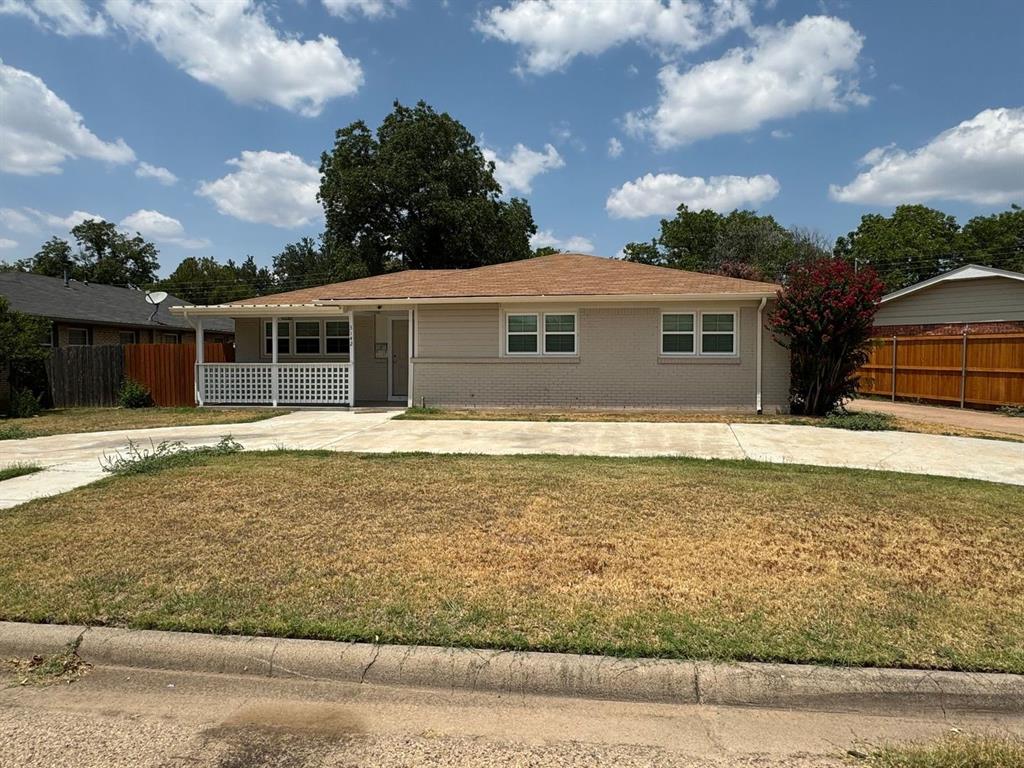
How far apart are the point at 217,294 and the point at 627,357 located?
53.8m

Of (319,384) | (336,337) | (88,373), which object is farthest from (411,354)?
(88,373)

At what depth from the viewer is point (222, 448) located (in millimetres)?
9875

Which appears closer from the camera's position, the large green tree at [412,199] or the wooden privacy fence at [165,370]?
the wooden privacy fence at [165,370]

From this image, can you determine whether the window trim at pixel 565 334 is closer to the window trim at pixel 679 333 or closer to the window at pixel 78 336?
the window trim at pixel 679 333

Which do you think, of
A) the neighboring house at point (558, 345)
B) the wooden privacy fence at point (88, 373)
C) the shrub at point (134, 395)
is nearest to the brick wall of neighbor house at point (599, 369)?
the neighboring house at point (558, 345)

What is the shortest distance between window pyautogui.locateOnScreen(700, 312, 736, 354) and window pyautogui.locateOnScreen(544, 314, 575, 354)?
9.88 ft

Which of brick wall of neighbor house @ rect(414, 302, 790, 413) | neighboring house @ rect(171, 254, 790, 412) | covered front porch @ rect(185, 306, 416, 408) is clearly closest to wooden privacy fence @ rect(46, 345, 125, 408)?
covered front porch @ rect(185, 306, 416, 408)

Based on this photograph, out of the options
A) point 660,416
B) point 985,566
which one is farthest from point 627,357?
point 985,566

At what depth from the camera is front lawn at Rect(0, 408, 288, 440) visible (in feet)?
44.2

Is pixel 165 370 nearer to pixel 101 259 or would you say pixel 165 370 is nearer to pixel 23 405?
pixel 23 405

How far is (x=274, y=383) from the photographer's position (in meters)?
17.5

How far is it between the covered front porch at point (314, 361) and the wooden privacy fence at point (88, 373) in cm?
266

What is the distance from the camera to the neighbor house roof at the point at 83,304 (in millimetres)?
23156

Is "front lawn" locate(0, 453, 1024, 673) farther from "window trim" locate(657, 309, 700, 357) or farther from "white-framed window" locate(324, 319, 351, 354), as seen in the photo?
"white-framed window" locate(324, 319, 351, 354)
